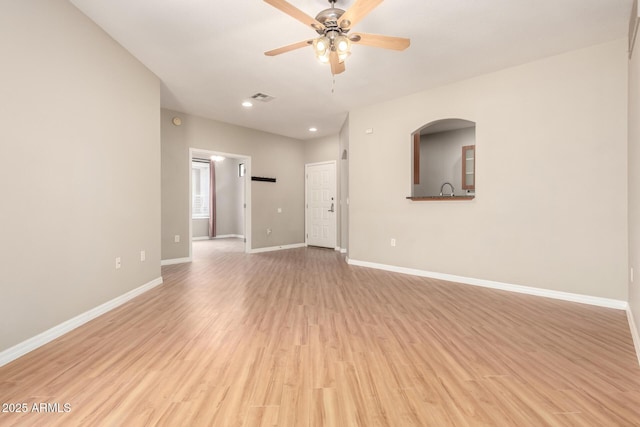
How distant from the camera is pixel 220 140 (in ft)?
19.6

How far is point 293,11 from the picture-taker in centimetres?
208

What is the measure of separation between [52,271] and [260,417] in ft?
6.70

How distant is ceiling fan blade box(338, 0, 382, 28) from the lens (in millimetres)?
2012

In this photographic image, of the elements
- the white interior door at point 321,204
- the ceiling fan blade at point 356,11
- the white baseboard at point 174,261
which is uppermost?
the ceiling fan blade at point 356,11

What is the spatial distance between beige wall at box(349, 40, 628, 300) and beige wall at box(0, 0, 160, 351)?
145 inches

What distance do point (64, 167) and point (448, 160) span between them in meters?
6.24

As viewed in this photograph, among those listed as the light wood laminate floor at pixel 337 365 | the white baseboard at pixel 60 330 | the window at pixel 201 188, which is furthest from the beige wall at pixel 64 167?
the window at pixel 201 188

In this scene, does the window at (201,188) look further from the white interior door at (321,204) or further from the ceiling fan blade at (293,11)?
the ceiling fan blade at (293,11)

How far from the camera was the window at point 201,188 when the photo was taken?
31.1 ft

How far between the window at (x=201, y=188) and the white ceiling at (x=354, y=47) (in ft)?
17.1

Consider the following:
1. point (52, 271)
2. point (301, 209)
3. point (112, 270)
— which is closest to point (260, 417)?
point (52, 271)

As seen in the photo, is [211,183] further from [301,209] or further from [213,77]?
[213,77]

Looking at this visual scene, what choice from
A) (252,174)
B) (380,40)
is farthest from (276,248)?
(380,40)

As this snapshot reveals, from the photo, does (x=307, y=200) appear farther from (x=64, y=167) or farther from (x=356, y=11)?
(x=356, y=11)
